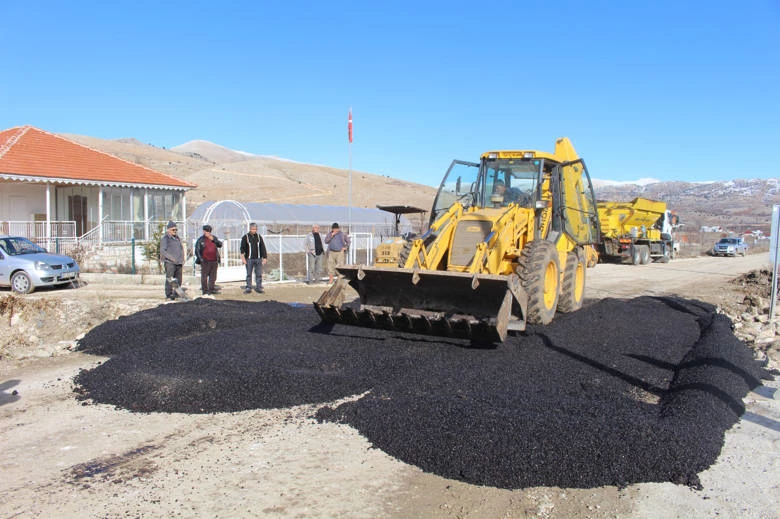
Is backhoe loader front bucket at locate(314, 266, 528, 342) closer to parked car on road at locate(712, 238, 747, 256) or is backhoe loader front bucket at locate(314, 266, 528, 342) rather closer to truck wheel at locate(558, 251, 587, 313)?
truck wheel at locate(558, 251, 587, 313)

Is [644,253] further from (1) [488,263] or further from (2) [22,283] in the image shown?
(2) [22,283]

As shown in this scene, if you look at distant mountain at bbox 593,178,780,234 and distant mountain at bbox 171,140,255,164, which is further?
distant mountain at bbox 171,140,255,164

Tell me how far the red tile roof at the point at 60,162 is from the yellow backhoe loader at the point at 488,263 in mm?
16052

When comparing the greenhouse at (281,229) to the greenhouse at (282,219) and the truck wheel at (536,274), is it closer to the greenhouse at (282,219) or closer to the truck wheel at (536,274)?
the greenhouse at (282,219)

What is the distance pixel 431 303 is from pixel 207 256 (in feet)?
21.3

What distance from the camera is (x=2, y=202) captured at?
2069 cm

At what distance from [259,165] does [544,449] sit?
3390 inches

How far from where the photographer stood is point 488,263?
8070 mm

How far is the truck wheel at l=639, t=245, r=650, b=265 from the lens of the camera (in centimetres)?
2803

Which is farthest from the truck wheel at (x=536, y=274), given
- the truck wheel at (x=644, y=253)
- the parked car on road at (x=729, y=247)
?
the parked car on road at (x=729, y=247)

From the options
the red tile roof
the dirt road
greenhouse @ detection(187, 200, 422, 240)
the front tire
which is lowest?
the dirt road

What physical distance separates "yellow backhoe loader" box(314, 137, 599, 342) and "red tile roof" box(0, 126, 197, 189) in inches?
632

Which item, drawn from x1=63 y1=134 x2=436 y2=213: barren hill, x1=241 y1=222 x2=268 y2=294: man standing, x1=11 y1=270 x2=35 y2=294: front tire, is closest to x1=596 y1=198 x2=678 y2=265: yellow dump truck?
x1=241 y1=222 x2=268 y2=294: man standing

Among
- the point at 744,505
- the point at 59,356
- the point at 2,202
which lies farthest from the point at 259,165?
the point at 744,505
